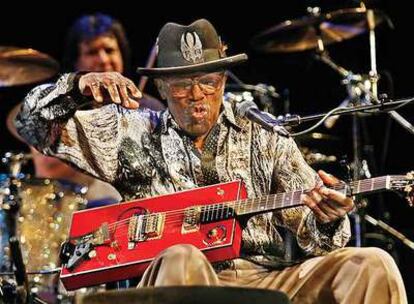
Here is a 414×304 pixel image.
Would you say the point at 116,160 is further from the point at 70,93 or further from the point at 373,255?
the point at 373,255

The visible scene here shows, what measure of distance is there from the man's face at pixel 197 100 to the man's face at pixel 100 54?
241cm

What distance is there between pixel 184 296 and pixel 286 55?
16.7ft

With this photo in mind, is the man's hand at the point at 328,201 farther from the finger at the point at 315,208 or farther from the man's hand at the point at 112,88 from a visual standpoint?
the man's hand at the point at 112,88

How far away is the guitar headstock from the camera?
369 centimetres

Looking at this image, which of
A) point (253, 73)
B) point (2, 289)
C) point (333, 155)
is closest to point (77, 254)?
point (2, 289)

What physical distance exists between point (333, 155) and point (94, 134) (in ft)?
10.3

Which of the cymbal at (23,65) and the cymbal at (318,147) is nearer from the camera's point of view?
the cymbal at (23,65)

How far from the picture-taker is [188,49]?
441 cm

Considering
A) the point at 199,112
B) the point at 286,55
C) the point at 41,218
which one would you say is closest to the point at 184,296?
the point at 199,112

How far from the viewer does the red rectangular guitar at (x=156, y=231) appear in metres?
3.96

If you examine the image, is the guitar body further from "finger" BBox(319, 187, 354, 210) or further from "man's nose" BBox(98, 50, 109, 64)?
"man's nose" BBox(98, 50, 109, 64)

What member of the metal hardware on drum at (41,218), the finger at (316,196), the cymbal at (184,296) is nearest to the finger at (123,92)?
the finger at (316,196)

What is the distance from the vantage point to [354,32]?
725 cm

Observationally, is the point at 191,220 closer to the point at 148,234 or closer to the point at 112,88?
the point at 148,234
